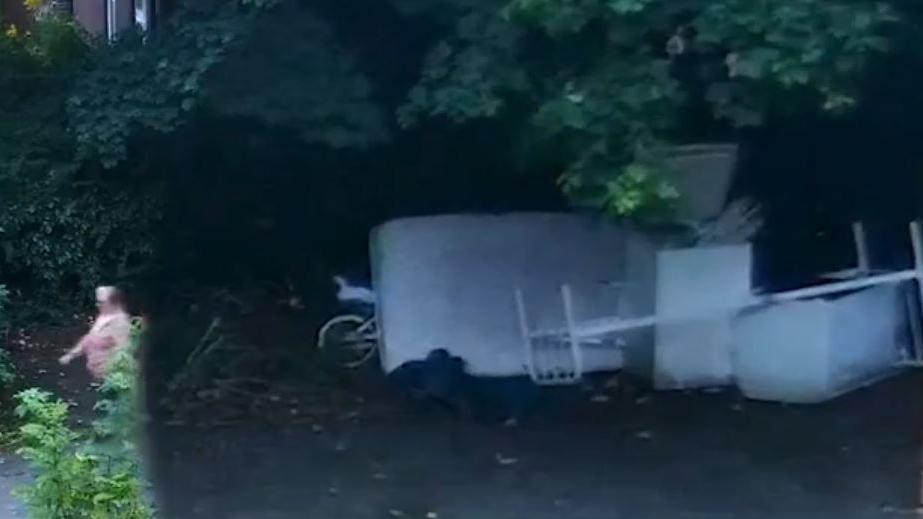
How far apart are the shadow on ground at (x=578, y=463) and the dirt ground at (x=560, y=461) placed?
11 mm

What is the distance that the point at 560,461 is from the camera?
862 centimetres

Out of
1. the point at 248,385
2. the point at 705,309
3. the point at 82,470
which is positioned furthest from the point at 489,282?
the point at 82,470

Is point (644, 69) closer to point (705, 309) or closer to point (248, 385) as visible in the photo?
point (705, 309)

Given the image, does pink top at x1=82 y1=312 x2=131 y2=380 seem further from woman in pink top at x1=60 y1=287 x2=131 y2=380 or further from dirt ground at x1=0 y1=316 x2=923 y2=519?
dirt ground at x1=0 y1=316 x2=923 y2=519

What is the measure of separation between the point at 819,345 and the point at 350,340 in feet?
9.19

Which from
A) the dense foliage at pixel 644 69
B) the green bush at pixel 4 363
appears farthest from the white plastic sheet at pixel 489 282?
the dense foliage at pixel 644 69

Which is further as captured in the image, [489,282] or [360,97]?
[489,282]

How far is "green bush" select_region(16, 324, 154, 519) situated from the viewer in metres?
5.80

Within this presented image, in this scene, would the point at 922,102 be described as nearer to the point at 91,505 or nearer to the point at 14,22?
the point at 91,505

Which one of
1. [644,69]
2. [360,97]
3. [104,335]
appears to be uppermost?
[360,97]

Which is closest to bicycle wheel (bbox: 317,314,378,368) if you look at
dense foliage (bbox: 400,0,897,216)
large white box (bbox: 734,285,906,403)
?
large white box (bbox: 734,285,906,403)

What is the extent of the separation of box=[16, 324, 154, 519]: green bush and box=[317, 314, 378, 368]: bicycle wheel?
13.9 feet

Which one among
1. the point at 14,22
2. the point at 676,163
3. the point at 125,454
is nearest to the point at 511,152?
the point at 676,163

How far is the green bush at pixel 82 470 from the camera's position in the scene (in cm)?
580
